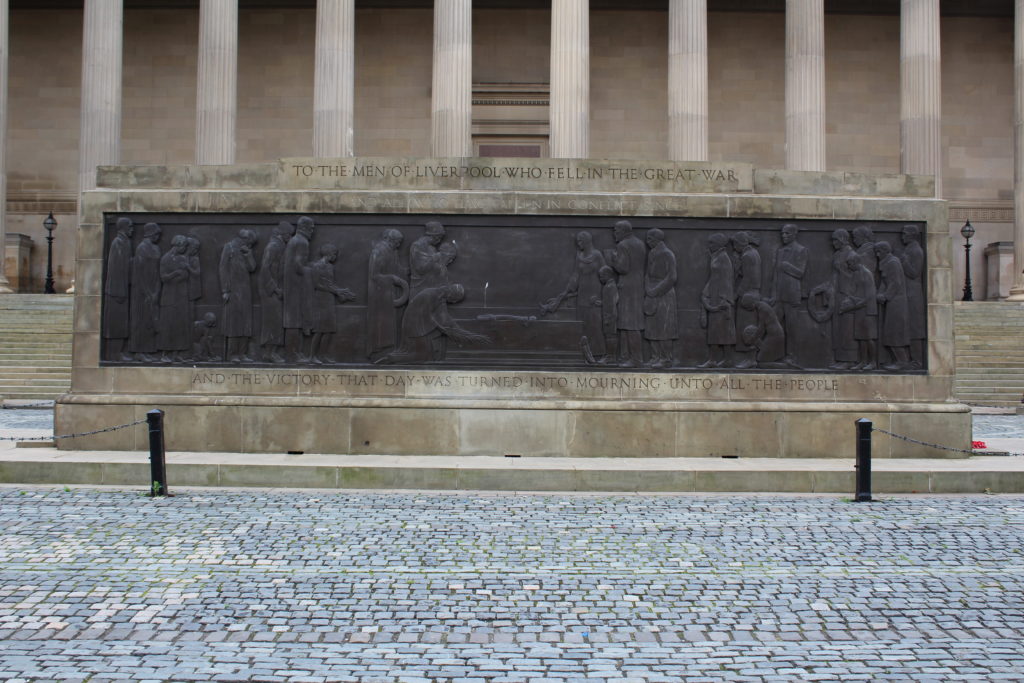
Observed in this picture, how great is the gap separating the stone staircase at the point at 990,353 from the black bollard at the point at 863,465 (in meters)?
13.6

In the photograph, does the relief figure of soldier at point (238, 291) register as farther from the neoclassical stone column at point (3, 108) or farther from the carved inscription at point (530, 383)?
the neoclassical stone column at point (3, 108)

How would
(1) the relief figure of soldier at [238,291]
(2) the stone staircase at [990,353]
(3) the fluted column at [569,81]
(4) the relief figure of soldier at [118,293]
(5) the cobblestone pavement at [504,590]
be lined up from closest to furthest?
1. (5) the cobblestone pavement at [504,590]
2. (1) the relief figure of soldier at [238,291]
3. (4) the relief figure of soldier at [118,293]
4. (2) the stone staircase at [990,353]
5. (3) the fluted column at [569,81]

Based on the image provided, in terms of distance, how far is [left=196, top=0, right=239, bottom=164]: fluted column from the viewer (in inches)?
1339

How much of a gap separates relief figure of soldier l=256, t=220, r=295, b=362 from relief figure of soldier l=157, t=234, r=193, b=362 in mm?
1097

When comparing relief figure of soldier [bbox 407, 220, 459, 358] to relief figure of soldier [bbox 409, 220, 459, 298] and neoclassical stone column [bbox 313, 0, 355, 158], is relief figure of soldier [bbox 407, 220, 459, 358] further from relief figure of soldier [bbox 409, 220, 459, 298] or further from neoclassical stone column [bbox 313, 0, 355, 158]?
neoclassical stone column [bbox 313, 0, 355, 158]

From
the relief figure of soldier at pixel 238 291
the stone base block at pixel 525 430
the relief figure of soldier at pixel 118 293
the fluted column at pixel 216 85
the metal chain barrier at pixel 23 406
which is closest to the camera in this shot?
the stone base block at pixel 525 430

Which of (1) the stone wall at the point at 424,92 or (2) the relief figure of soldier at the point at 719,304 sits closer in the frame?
(2) the relief figure of soldier at the point at 719,304

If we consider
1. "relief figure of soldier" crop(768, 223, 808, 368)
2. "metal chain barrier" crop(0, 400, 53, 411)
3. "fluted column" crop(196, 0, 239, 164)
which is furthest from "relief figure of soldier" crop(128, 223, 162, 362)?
"fluted column" crop(196, 0, 239, 164)

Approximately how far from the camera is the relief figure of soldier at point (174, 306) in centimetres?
1377

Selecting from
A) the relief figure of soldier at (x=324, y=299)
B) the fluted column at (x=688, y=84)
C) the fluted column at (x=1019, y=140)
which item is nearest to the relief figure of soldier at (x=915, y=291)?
the relief figure of soldier at (x=324, y=299)

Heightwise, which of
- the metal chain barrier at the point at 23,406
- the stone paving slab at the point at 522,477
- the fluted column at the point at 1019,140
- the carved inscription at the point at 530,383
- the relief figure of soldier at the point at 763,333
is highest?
the fluted column at the point at 1019,140

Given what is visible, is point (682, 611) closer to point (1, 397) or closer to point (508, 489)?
point (508, 489)

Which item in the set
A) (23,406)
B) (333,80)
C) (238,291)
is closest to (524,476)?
(238,291)

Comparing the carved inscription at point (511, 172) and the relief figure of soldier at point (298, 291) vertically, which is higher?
the carved inscription at point (511, 172)
